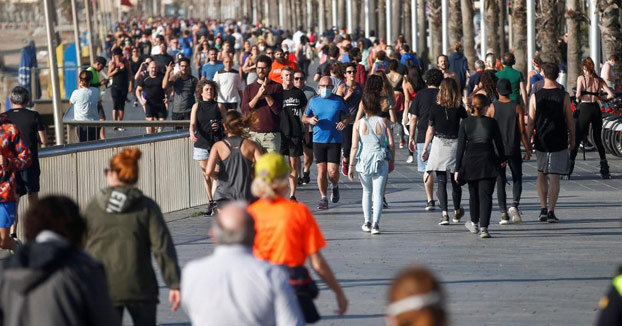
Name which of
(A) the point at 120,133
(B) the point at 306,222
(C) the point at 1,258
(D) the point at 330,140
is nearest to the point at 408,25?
(A) the point at 120,133

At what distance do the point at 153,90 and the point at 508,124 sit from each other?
31.9 ft

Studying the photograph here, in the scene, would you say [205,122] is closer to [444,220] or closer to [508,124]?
[444,220]

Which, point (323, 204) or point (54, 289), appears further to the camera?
point (323, 204)

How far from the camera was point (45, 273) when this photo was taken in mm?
5348

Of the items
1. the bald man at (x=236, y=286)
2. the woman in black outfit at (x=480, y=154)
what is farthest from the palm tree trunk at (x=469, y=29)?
the bald man at (x=236, y=286)

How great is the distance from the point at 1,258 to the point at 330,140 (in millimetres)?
4485

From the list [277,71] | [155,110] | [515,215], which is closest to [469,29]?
[155,110]

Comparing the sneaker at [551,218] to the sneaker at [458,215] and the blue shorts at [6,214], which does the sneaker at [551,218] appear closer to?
the sneaker at [458,215]

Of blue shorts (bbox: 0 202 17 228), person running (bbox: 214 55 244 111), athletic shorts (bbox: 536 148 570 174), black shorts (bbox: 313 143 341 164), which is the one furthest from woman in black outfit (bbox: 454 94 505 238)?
person running (bbox: 214 55 244 111)

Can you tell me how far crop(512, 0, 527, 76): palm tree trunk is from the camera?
29.3m

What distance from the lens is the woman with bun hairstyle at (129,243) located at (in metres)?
6.98

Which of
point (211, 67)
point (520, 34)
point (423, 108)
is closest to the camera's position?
point (423, 108)

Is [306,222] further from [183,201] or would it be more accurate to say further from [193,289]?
[183,201]

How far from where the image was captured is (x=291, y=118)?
16297mm
